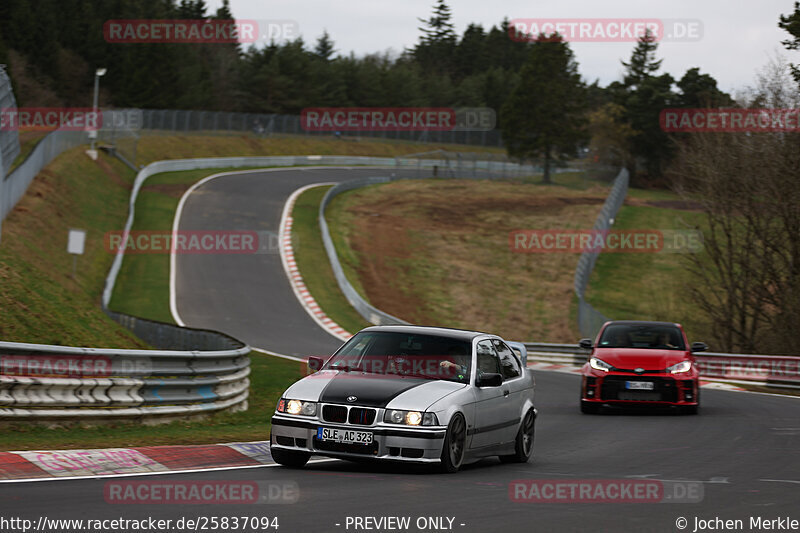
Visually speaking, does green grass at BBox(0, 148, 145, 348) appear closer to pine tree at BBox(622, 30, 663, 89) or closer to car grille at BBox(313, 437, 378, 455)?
car grille at BBox(313, 437, 378, 455)

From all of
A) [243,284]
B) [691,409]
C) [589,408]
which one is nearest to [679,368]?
[691,409]

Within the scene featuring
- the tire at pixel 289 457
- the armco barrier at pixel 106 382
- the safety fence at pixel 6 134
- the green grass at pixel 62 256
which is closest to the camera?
the tire at pixel 289 457

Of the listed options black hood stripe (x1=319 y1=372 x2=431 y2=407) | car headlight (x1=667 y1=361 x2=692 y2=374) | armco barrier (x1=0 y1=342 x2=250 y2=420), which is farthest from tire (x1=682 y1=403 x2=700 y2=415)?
black hood stripe (x1=319 y1=372 x2=431 y2=407)

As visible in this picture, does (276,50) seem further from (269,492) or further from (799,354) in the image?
(269,492)

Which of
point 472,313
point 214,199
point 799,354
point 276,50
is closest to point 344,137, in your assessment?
point 276,50

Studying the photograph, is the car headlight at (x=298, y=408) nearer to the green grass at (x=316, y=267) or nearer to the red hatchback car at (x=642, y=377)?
the red hatchback car at (x=642, y=377)

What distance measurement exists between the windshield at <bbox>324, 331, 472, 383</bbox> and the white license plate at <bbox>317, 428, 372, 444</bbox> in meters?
1.07

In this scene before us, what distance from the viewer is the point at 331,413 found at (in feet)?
30.0

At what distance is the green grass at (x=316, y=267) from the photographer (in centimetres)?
3725

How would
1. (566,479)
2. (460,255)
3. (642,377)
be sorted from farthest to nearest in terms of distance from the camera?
(460,255), (642,377), (566,479)

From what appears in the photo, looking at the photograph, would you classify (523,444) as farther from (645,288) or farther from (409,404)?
(645,288)

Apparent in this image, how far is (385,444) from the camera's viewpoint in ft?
29.5

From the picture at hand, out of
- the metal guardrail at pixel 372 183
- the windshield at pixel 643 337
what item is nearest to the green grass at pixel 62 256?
the windshield at pixel 643 337

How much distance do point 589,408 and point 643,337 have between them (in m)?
1.57
